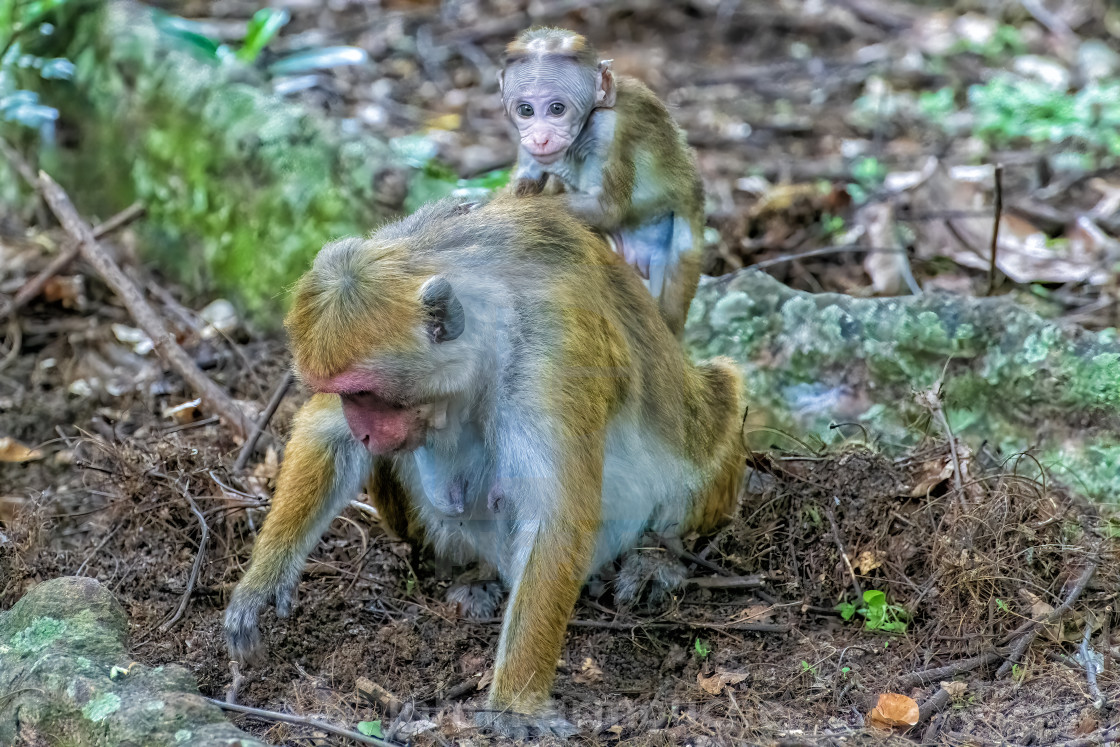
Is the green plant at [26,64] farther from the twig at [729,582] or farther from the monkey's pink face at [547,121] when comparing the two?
the twig at [729,582]

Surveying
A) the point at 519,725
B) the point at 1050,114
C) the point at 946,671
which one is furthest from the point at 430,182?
the point at 1050,114

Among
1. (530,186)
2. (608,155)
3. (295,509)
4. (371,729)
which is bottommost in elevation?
(371,729)

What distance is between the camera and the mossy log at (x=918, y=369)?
5730 mm

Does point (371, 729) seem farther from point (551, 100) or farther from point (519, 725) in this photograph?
point (551, 100)

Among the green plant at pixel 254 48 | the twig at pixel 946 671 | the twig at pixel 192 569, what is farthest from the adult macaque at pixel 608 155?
the green plant at pixel 254 48

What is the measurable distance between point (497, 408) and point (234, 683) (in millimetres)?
1385

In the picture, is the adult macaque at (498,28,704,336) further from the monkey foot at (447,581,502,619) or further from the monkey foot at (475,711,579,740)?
the monkey foot at (475,711,579,740)

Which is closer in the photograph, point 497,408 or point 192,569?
point 497,408

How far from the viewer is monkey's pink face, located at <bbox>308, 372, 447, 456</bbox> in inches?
152

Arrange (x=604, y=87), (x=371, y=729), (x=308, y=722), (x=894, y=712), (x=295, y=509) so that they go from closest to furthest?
(x=308, y=722) < (x=371, y=729) < (x=894, y=712) < (x=295, y=509) < (x=604, y=87)

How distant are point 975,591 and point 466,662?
2.03 meters

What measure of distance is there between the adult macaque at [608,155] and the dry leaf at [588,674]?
4.76ft

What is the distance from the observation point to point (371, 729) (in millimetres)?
4055

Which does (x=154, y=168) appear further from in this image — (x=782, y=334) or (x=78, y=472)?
(x=782, y=334)
